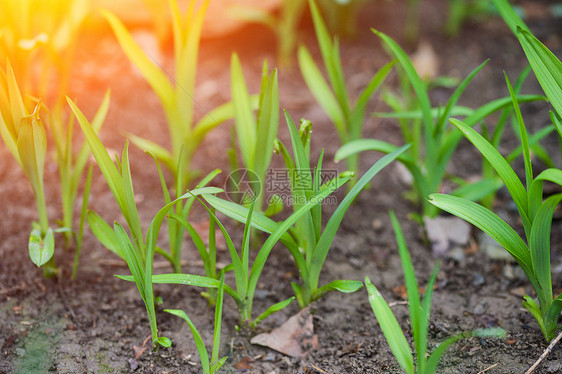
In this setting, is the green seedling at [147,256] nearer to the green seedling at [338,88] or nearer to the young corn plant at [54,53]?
the young corn plant at [54,53]

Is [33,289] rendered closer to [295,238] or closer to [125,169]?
[125,169]

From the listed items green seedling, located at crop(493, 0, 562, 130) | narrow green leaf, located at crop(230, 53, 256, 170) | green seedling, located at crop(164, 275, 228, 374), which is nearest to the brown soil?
green seedling, located at crop(164, 275, 228, 374)

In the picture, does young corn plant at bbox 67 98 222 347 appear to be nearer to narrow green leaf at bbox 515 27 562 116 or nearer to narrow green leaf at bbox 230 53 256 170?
narrow green leaf at bbox 230 53 256 170

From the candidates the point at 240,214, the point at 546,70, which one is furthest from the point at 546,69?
the point at 240,214

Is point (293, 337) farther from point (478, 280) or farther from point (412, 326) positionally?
point (478, 280)

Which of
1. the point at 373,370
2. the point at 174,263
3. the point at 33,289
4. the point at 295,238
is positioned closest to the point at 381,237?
the point at 295,238

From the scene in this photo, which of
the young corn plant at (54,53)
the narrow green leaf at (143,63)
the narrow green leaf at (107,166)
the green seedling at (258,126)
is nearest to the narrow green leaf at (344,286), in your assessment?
the green seedling at (258,126)
